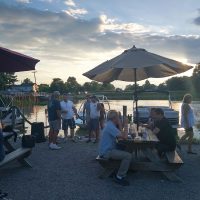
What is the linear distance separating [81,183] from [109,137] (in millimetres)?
1045

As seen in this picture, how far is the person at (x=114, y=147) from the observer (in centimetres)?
676

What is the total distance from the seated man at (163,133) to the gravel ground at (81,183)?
1.95 feet

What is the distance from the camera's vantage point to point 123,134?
6828 mm

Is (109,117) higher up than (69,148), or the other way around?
(109,117)

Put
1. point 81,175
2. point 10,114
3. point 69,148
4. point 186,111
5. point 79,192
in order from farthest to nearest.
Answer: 1. point 10,114
2. point 69,148
3. point 186,111
4. point 81,175
5. point 79,192

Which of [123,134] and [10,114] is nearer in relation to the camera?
[123,134]

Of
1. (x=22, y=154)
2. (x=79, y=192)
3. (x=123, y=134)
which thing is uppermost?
(x=123, y=134)

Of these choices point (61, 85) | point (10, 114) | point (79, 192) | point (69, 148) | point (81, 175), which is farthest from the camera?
point (61, 85)

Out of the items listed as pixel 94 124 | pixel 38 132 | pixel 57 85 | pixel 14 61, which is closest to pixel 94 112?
pixel 94 124

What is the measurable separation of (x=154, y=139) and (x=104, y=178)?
4.26 feet

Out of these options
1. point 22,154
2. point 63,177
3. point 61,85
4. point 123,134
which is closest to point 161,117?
point 123,134

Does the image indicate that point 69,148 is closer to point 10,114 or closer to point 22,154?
point 22,154

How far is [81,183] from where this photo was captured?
22.3ft

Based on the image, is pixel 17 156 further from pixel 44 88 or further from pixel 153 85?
pixel 44 88
